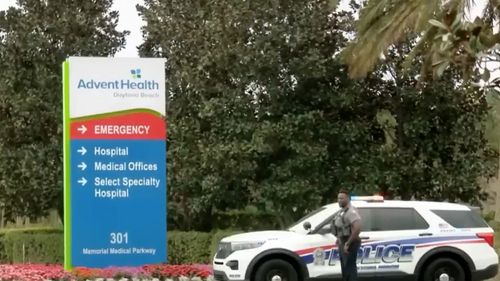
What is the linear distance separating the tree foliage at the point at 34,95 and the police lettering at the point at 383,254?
41.5 feet

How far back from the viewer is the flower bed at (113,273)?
56.4 feet

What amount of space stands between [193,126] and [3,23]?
694 centimetres

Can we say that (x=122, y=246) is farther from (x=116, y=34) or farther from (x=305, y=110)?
(x=116, y=34)

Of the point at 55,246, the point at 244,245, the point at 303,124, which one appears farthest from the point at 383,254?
the point at 55,246

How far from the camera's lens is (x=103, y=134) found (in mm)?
18766

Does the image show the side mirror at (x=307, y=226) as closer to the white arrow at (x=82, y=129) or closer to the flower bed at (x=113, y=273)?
the flower bed at (x=113, y=273)

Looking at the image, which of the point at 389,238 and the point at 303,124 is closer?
the point at 389,238

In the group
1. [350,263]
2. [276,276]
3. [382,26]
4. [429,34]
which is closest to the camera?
[429,34]

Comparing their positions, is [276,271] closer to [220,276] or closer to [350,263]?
[220,276]

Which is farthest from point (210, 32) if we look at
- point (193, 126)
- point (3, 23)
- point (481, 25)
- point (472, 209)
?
point (481, 25)

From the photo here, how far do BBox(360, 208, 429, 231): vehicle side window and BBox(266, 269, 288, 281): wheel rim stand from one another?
5.30ft

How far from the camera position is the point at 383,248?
14914 millimetres

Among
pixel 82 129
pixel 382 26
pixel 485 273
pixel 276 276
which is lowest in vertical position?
pixel 485 273

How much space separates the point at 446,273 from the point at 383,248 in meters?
1.20
